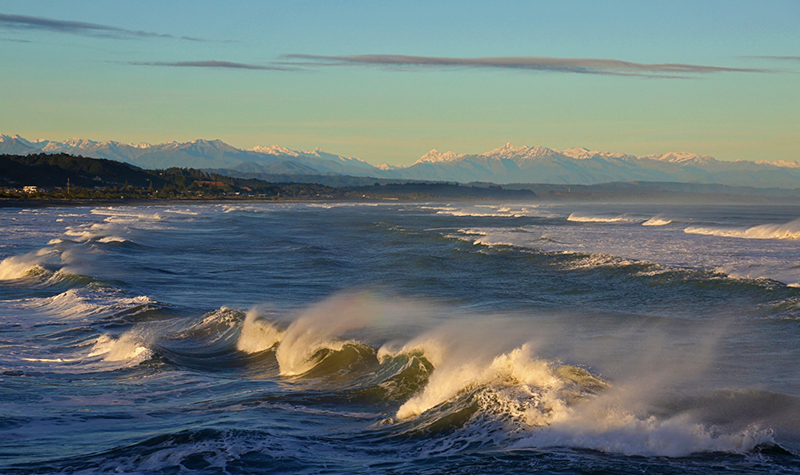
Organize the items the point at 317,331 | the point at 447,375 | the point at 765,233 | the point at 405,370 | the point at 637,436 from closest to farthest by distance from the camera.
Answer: the point at 637,436 < the point at 447,375 < the point at 405,370 < the point at 317,331 < the point at 765,233

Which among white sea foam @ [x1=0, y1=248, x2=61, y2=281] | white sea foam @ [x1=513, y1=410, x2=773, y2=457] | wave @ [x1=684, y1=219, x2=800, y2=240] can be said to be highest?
white sea foam @ [x1=513, y1=410, x2=773, y2=457]

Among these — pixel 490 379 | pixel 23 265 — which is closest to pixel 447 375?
pixel 490 379

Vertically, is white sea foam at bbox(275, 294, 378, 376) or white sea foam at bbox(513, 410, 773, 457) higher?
white sea foam at bbox(513, 410, 773, 457)

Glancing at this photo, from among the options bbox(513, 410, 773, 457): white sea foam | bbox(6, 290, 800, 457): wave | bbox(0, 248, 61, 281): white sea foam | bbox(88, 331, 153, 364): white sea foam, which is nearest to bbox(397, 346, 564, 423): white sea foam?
bbox(6, 290, 800, 457): wave

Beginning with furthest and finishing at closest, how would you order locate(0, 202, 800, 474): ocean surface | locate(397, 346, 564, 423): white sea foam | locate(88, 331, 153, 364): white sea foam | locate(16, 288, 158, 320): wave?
locate(16, 288, 158, 320): wave < locate(88, 331, 153, 364): white sea foam < locate(397, 346, 564, 423): white sea foam < locate(0, 202, 800, 474): ocean surface

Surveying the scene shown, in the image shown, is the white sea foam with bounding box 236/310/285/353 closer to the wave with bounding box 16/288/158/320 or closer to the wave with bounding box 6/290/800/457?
the wave with bounding box 6/290/800/457

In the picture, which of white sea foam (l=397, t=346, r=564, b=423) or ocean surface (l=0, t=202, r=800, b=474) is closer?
ocean surface (l=0, t=202, r=800, b=474)

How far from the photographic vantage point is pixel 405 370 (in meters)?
13.5

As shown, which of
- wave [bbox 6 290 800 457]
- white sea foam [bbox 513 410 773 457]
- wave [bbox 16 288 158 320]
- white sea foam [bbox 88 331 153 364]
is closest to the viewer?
white sea foam [bbox 513 410 773 457]

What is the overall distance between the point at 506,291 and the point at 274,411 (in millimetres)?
13877

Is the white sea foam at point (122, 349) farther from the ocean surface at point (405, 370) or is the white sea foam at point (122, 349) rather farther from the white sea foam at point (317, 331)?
the white sea foam at point (317, 331)

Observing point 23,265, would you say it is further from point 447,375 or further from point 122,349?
point 447,375

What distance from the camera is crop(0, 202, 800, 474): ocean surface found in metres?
8.97

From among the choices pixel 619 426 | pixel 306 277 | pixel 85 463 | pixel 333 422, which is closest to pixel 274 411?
pixel 333 422
